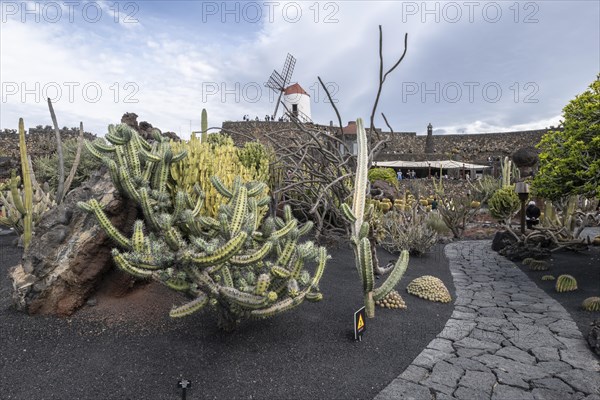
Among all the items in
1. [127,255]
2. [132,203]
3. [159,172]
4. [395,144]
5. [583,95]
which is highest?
[395,144]

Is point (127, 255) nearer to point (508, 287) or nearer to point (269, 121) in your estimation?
point (508, 287)

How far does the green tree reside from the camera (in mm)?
4602

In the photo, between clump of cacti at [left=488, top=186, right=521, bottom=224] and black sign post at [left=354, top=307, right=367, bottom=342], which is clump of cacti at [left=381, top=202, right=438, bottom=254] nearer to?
black sign post at [left=354, top=307, right=367, bottom=342]

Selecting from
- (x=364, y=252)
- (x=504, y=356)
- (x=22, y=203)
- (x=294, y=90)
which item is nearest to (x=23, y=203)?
(x=22, y=203)

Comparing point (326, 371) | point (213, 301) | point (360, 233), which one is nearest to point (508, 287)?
point (360, 233)

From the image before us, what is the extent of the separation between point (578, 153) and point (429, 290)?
2.61 metres

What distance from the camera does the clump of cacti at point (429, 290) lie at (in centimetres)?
457

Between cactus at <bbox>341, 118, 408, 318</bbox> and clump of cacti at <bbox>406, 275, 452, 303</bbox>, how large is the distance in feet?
3.48

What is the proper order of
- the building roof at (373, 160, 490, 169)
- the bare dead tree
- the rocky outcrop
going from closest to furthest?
the rocky outcrop, the bare dead tree, the building roof at (373, 160, 490, 169)

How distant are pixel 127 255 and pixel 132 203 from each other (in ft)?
3.56

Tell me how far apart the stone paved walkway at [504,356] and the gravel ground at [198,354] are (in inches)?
Answer: 7.7

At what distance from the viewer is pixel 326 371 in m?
2.80

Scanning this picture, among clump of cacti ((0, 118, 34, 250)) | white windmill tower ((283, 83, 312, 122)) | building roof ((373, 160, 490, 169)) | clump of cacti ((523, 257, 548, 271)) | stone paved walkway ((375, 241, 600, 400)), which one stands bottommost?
stone paved walkway ((375, 241, 600, 400))

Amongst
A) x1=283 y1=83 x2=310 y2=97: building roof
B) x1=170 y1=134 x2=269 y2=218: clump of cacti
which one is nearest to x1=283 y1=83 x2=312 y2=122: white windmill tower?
x1=283 y1=83 x2=310 y2=97: building roof
